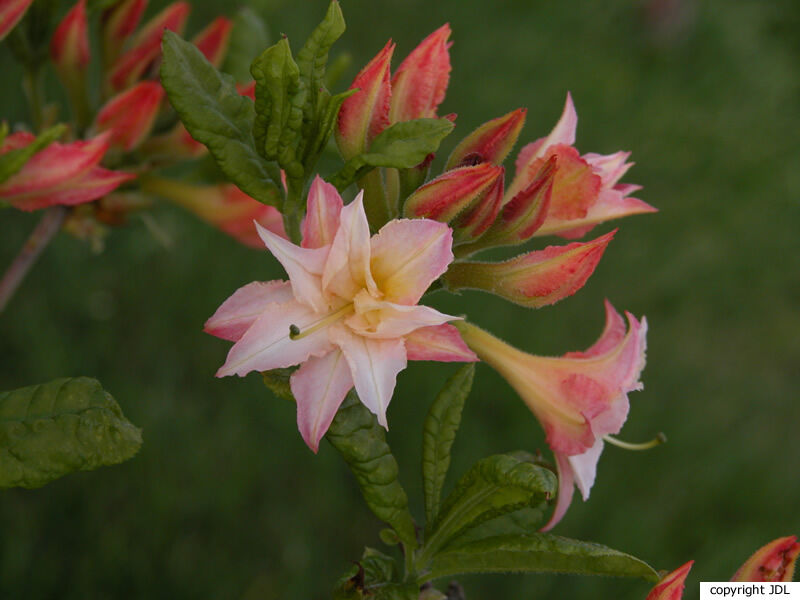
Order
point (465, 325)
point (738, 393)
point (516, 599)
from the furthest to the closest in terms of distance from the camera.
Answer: point (738, 393) → point (516, 599) → point (465, 325)

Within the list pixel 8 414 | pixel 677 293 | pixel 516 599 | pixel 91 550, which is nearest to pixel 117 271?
pixel 91 550

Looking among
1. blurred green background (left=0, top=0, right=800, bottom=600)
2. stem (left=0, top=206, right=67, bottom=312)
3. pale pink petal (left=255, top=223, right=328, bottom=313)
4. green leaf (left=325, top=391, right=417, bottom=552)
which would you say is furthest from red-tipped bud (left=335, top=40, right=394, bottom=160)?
blurred green background (left=0, top=0, right=800, bottom=600)

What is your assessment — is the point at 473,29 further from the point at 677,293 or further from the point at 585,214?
the point at 585,214

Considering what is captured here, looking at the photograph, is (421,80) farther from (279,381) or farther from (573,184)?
(279,381)

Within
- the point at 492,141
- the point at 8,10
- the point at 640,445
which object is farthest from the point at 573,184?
the point at 8,10

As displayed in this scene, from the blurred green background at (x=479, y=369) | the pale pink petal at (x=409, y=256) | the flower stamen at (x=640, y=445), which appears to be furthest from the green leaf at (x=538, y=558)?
the blurred green background at (x=479, y=369)

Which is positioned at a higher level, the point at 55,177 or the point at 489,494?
the point at 55,177
